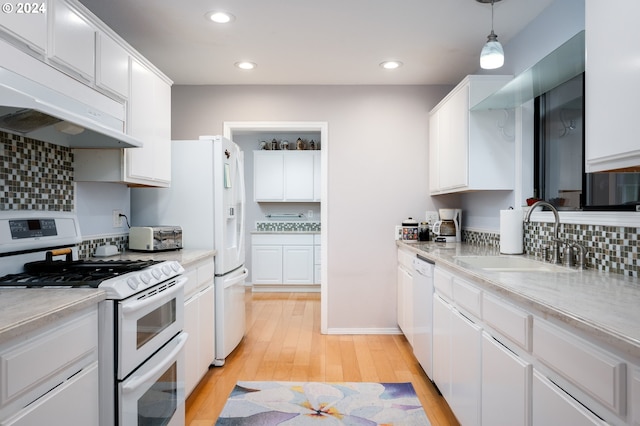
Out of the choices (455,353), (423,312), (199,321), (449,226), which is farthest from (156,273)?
(449,226)

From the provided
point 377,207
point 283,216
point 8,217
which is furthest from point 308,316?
point 8,217

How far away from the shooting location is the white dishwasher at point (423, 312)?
274cm

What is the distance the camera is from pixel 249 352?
3.49 metres

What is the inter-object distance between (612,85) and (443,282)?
54.3 inches

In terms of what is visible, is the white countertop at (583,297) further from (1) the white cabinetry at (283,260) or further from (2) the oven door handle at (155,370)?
(1) the white cabinetry at (283,260)

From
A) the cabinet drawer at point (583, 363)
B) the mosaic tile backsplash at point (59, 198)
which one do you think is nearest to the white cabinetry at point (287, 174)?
the mosaic tile backsplash at point (59, 198)

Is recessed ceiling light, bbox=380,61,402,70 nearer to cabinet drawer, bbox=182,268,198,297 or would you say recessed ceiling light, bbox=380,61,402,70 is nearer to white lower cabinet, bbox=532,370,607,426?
cabinet drawer, bbox=182,268,198,297

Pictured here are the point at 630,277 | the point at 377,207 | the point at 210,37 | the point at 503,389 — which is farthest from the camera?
the point at 377,207

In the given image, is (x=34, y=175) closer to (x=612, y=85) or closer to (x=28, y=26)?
(x=28, y=26)

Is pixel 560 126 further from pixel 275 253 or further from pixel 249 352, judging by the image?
pixel 275 253

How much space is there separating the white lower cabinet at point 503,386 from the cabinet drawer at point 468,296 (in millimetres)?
134

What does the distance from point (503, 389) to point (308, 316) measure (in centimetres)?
326

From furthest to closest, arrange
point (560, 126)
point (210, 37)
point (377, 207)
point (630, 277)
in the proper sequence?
point (377, 207) → point (210, 37) → point (560, 126) → point (630, 277)

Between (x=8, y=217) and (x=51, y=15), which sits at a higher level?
(x=51, y=15)
